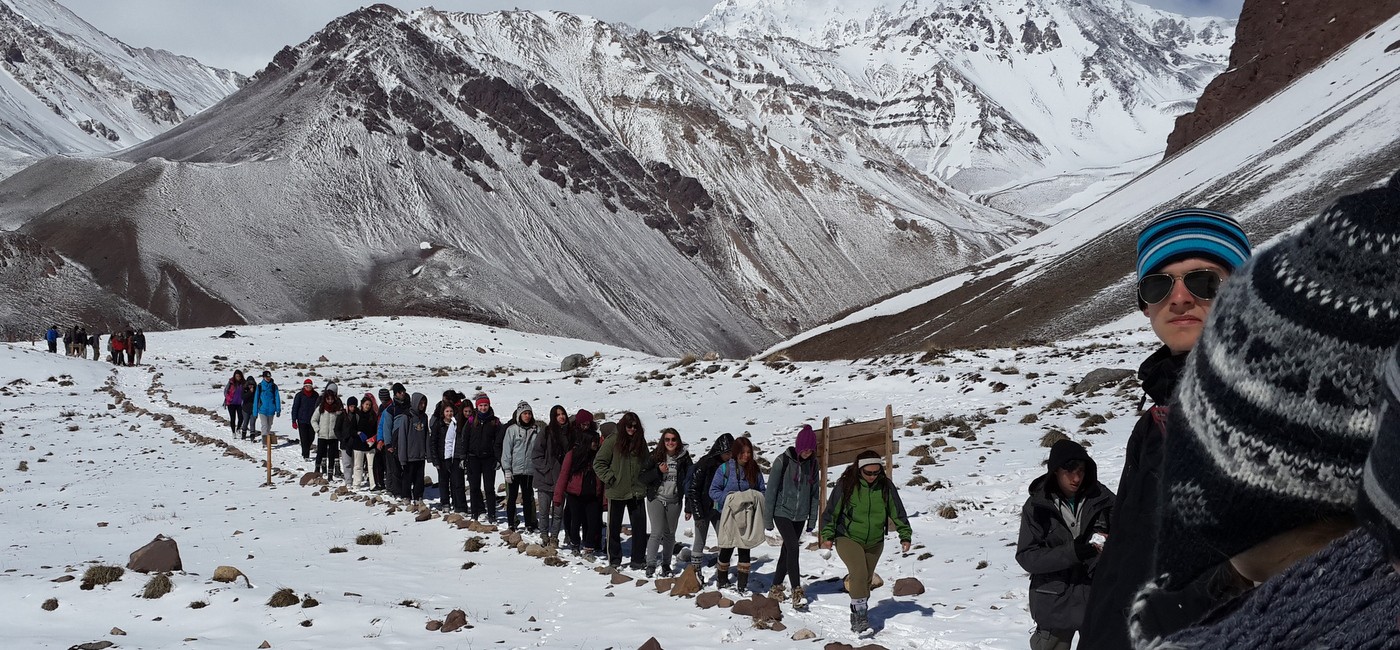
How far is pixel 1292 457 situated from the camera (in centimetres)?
122

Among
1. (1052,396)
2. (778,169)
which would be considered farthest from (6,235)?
(778,169)

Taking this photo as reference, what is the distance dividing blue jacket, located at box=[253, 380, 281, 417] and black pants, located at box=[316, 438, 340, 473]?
286 cm

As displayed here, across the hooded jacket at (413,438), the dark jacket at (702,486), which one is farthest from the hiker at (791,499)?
the hooded jacket at (413,438)

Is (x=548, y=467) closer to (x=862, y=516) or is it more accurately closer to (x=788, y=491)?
(x=788, y=491)

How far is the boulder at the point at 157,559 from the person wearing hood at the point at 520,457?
4.82 m

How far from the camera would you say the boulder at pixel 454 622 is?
30.0 feet

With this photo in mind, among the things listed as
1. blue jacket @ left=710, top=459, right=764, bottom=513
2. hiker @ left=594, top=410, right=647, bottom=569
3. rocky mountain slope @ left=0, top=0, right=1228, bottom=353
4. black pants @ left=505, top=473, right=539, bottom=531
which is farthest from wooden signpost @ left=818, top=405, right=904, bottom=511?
rocky mountain slope @ left=0, top=0, right=1228, bottom=353

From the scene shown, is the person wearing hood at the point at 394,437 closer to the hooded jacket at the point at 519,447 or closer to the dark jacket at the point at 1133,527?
the hooded jacket at the point at 519,447

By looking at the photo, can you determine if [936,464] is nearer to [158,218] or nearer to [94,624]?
[94,624]

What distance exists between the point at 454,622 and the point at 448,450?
292 inches

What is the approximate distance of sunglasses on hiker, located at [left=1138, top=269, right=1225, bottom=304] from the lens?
2600 mm

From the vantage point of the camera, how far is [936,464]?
1688 cm

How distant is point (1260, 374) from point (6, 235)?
3962 inches

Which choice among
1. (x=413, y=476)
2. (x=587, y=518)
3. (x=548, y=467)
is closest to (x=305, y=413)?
(x=413, y=476)
